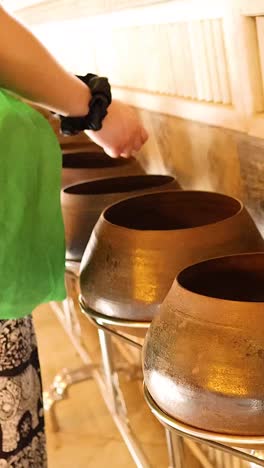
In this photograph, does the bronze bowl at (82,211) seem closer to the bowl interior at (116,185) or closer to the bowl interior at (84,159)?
the bowl interior at (116,185)

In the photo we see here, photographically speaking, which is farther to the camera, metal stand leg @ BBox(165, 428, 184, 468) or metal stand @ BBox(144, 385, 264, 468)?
metal stand leg @ BBox(165, 428, 184, 468)

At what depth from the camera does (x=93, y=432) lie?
203cm

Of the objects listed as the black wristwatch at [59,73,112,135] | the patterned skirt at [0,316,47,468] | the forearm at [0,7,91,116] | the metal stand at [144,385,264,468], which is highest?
the forearm at [0,7,91,116]

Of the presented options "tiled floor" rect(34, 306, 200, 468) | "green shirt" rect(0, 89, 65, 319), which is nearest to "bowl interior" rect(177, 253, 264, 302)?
"green shirt" rect(0, 89, 65, 319)

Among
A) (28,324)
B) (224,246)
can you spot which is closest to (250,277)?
(224,246)

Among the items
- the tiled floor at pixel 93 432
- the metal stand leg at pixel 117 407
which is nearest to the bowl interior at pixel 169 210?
the metal stand leg at pixel 117 407

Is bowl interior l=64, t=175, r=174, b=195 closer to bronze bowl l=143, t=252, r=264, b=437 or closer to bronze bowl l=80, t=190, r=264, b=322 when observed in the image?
bronze bowl l=80, t=190, r=264, b=322

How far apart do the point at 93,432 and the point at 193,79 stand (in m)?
1.15

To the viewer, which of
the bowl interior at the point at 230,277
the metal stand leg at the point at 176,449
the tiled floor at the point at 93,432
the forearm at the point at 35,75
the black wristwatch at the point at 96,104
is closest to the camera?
the bowl interior at the point at 230,277

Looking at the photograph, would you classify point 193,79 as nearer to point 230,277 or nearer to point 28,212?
point 28,212

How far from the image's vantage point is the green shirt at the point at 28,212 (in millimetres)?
998

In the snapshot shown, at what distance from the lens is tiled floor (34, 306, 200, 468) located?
189cm

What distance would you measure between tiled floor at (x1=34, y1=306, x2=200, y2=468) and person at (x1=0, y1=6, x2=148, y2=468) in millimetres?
714

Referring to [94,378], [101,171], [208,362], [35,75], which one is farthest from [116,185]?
[94,378]
